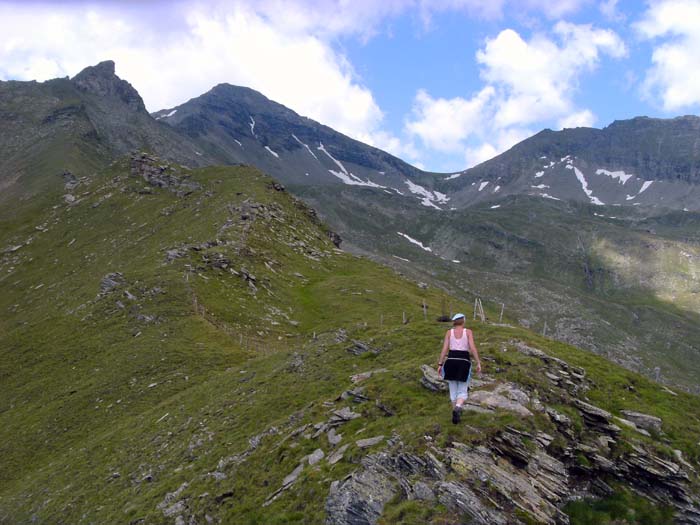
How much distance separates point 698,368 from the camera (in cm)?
19888

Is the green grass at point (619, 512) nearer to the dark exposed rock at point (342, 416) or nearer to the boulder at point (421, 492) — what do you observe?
the boulder at point (421, 492)

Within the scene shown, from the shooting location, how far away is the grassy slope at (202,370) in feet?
66.6

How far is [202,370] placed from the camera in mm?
41750

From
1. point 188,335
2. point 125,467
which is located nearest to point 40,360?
point 188,335

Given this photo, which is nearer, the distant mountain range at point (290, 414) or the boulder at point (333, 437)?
the distant mountain range at point (290, 414)

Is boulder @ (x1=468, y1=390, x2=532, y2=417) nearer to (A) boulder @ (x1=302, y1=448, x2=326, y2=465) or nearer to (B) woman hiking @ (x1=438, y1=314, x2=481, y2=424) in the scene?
(B) woman hiking @ (x1=438, y1=314, x2=481, y2=424)

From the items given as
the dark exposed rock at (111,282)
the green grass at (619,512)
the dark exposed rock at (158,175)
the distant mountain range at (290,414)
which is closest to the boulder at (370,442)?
the distant mountain range at (290,414)

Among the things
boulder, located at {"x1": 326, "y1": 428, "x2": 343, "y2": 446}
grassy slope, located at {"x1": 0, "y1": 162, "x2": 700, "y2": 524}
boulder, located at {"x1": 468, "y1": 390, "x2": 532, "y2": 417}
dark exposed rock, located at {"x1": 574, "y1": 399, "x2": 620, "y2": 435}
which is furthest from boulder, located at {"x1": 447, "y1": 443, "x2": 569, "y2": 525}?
boulder, located at {"x1": 326, "y1": 428, "x2": 343, "y2": 446}

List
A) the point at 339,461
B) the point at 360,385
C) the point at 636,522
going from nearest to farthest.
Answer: the point at 636,522
the point at 339,461
the point at 360,385

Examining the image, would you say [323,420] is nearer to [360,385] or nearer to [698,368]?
[360,385]

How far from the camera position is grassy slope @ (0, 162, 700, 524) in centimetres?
2031

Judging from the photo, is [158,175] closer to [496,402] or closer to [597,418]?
[496,402]

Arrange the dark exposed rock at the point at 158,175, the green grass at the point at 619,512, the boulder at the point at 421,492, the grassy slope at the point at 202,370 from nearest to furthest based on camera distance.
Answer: the boulder at the point at 421,492
the green grass at the point at 619,512
the grassy slope at the point at 202,370
the dark exposed rock at the point at 158,175

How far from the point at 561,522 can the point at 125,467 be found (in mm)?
23685
